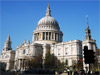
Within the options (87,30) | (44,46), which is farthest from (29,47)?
(87,30)

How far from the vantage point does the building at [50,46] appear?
7354 centimetres

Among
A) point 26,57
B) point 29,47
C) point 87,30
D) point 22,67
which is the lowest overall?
point 22,67

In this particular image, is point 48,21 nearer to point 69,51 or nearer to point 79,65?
point 69,51

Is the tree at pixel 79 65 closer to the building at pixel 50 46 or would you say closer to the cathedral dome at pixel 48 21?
the building at pixel 50 46

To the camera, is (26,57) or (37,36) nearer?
(26,57)

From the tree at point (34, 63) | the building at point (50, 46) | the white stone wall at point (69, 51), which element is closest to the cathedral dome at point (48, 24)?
the building at point (50, 46)

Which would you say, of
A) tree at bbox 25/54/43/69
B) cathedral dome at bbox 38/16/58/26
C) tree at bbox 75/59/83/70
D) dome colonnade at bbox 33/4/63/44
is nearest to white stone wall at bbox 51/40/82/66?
tree at bbox 75/59/83/70

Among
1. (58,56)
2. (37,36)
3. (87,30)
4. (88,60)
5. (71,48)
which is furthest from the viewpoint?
(37,36)

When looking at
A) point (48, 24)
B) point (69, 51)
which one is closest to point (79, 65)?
point (69, 51)

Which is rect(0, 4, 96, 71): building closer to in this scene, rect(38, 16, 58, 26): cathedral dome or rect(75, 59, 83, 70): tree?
rect(38, 16, 58, 26): cathedral dome

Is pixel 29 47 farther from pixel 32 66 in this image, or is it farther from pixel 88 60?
pixel 88 60

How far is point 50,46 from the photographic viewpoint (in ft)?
295

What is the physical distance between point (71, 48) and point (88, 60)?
61.6 metres

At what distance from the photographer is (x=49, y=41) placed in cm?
9525
